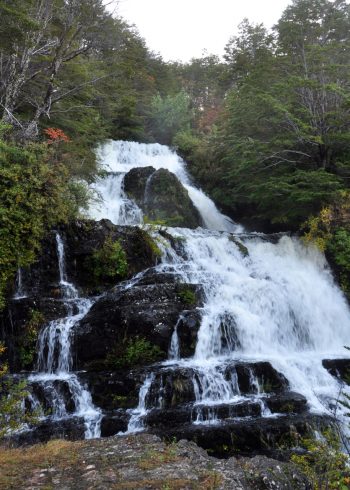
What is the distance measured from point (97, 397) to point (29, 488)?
13.5ft

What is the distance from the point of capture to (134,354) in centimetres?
859

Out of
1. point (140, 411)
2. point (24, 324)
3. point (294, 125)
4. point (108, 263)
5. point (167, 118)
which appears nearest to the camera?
point (140, 411)

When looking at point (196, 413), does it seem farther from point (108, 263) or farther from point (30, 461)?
point (108, 263)

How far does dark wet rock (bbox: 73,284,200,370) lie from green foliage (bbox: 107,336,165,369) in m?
0.02

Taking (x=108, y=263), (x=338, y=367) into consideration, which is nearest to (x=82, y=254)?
(x=108, y=263)

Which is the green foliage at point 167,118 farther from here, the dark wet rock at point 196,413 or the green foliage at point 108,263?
the dark wet rock at point 196,413

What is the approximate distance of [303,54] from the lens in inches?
679

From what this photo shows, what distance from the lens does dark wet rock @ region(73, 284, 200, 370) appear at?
8695 mm

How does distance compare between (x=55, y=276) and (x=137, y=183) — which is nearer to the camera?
(x=55, y=276)

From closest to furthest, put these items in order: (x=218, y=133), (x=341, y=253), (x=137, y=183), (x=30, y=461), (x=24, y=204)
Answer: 1. (x=30, y=461)
2. (x=24, y=204)
3. (x=341, y=253)
4. (x=137, y=183)
5. (x=218, y=133)

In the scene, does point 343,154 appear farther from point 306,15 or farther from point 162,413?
point 162,413

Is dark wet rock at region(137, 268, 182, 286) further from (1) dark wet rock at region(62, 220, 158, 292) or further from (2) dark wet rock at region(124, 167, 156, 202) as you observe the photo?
(2) dark wet rock at region(124, 167, 156, 202)

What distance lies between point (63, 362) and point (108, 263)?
3.36 m

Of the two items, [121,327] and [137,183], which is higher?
[137,183]
